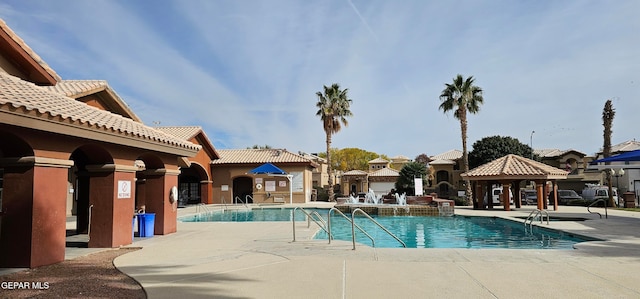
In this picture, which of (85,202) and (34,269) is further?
(85,202)

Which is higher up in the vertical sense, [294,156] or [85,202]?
[294,156]

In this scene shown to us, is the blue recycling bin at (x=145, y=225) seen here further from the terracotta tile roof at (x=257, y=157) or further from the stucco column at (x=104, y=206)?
the terracotta tile roof at (x=257, y=157)

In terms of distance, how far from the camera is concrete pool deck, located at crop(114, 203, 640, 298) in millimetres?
5254

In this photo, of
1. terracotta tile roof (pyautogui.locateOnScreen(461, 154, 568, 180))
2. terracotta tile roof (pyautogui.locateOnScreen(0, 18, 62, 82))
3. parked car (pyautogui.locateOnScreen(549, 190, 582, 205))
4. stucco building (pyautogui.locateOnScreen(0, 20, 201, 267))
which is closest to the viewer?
stucco building (pyautogui.locateOnScreen(0, 20, 201, 267))

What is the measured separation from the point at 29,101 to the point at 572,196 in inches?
1311

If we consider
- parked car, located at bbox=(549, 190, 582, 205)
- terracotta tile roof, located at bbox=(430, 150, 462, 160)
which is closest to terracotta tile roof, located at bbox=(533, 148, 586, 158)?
terracotta tile roof, located at bbox=(430, 150, 462, 160)

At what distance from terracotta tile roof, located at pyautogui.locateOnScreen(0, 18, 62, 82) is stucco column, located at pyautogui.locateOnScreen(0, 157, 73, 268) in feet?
12.3

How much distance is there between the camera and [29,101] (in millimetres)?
6871

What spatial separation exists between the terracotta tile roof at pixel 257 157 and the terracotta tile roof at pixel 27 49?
2232cm

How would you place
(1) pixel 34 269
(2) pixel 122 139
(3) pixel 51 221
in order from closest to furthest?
(1) pixel 34 269 < (3) pixel 51 221 < (2) pixel 122 139

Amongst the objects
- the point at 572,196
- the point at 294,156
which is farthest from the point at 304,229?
the point at 572,196

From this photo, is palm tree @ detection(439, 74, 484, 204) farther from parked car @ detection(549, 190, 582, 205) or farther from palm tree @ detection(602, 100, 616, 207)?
palm tree @ detection(602, 100, 616, 207)

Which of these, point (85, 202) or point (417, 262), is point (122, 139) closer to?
point (85, 202)

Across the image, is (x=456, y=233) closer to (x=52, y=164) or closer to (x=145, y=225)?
(x=145, y=225)
